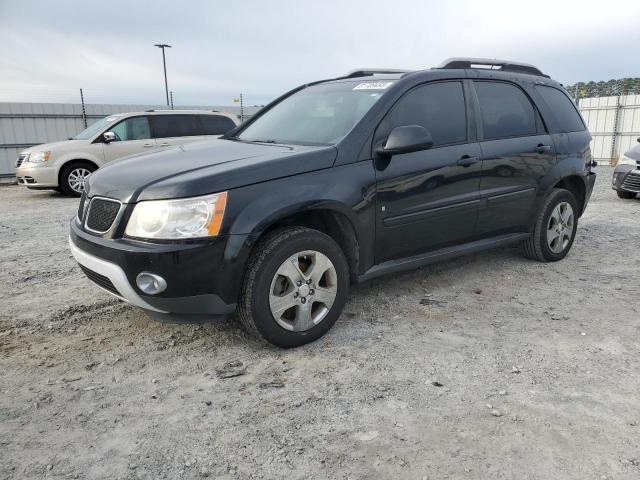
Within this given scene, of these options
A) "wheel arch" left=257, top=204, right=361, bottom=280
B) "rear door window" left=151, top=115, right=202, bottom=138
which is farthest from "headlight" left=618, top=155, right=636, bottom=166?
"rear door window" left=151, top=115, right=202, bottom=138

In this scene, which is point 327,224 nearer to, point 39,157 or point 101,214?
point 101,214

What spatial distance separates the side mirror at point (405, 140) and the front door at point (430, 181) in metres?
0.11

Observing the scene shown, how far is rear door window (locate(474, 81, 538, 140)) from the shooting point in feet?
13.9

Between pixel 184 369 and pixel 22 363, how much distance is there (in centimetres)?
98

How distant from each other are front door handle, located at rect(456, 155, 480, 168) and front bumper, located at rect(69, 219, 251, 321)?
1.90 metres

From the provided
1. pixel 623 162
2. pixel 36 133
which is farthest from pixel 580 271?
pixel 36 133

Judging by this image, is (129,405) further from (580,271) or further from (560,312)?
(580,271)

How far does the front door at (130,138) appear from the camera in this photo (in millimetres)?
10539

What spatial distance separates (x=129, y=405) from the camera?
8.60ft

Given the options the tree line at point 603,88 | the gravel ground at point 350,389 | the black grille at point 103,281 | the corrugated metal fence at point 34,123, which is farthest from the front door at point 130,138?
the tree line at point 603,88

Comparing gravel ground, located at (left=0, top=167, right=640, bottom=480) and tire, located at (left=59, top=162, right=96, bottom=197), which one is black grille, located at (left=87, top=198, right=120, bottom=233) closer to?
gravel ground, located at (left=0, top=167, right=640, bottom=480)

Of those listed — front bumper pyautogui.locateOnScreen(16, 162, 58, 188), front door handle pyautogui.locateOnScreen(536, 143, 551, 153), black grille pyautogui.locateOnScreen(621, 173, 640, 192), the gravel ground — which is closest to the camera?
the gravel ground

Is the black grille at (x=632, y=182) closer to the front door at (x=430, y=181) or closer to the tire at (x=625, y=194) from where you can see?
the tire at (x=625, y=194)

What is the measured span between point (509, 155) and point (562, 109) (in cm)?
117
